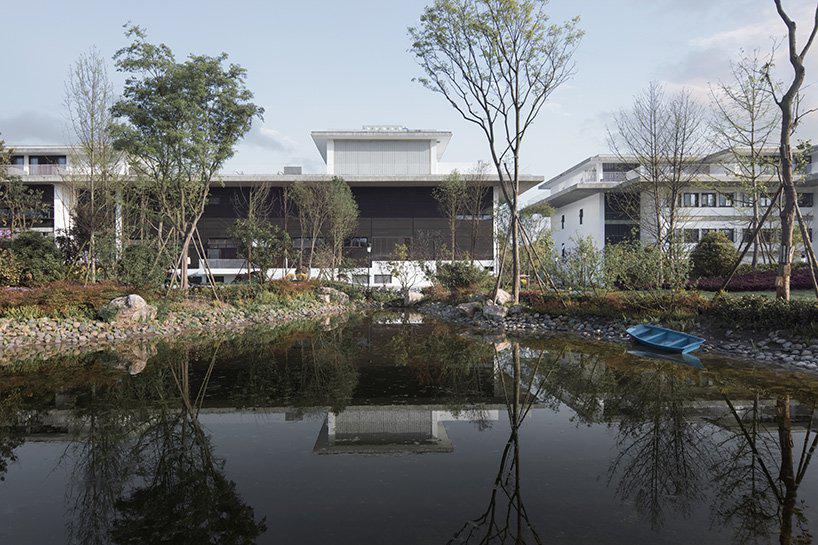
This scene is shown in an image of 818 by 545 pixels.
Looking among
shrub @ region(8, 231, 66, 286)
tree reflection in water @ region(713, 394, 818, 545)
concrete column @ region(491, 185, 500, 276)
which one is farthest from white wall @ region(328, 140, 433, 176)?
tree reflection in water @ region(713, 394, 818, 545)

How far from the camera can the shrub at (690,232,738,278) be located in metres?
21.0

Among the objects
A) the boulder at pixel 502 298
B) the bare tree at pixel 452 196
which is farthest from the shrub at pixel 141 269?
the bare tree at pixel 452 196

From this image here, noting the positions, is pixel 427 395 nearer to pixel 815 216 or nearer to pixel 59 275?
pixel 59 275

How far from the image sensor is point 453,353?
1098cm

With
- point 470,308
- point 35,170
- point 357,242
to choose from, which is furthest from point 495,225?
point 35,170

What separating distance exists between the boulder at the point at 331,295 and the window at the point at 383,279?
6.04 m

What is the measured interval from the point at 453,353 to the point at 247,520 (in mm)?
7584

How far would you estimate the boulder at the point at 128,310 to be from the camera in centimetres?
1319

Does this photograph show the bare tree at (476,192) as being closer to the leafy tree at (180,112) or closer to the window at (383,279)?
the window at (383,279)

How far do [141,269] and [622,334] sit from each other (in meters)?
13.0

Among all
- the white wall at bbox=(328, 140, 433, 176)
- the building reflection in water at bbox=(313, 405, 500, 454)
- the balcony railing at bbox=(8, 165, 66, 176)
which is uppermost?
the white wall at bbox=(328, 140, 433, 176)

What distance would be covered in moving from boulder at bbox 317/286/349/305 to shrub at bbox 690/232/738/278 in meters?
14.3

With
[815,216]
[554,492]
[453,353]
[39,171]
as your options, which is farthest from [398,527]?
[815,216]

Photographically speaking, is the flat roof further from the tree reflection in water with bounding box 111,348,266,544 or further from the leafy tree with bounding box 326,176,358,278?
the tree reflection in water with bounding box 111,348,266,544
